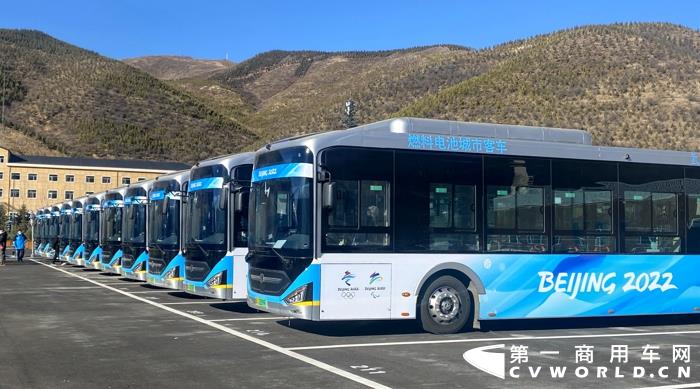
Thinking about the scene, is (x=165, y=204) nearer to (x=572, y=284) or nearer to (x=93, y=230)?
(x=572, y=284)

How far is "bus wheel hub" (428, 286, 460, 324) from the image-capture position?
1287 cm

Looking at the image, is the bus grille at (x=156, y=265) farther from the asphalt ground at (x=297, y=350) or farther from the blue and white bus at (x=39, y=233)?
the blue and white bus at (x=39, y=233)

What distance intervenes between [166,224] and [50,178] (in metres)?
95.7

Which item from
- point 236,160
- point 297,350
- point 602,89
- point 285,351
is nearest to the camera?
point 285,351

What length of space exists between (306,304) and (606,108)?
194ft

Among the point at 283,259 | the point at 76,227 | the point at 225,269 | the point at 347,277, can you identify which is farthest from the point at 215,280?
the point at 76,227

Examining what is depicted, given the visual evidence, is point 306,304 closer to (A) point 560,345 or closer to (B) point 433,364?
(B) point 433,364

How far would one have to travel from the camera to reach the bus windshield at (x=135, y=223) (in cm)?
2359

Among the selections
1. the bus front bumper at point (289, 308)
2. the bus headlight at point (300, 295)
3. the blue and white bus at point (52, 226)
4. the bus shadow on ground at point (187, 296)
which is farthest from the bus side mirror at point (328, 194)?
the blue and white bus at point (52, 226)

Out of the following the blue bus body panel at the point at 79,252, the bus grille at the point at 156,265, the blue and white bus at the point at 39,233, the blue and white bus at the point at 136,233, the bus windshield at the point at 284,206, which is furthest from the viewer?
the blue and white bus at the point at 39,233

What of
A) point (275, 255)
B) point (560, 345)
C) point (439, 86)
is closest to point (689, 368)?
point (560, 345)

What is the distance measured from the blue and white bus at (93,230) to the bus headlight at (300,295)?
1968 cm

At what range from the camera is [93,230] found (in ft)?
105

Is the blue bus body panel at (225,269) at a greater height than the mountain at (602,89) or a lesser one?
lesser
